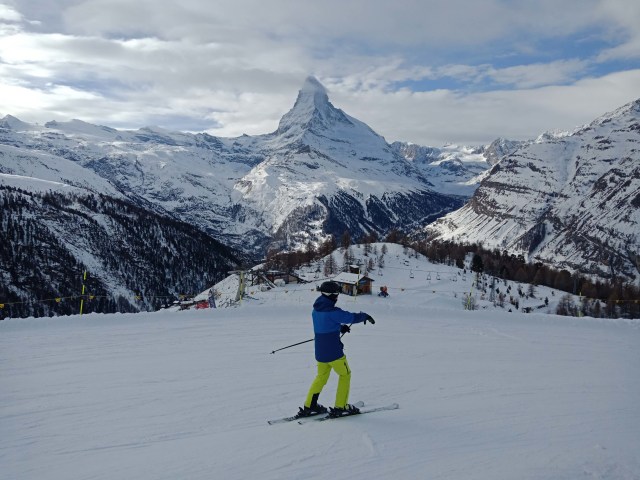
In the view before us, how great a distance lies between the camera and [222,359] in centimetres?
1346

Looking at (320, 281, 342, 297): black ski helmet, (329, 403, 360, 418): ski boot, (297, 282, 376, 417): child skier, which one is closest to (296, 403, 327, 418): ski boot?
(297, 282, 376, 417): child skier

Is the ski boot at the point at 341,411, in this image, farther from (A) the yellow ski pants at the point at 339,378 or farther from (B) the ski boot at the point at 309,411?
(B) the ski boot at the point at 309,411

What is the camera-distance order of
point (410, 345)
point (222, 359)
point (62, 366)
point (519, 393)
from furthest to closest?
point (410, 345)
point (222, 359)
point (62, 366)
point (519, 393)

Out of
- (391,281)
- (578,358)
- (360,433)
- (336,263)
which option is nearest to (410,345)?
(578,358)

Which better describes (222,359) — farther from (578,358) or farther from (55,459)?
(578,358)

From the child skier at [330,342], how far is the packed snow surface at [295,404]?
0.47 metres

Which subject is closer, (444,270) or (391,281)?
(391,281)

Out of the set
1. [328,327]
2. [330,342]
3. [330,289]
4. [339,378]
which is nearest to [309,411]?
[339,378]

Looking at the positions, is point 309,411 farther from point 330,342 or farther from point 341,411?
point 330,342

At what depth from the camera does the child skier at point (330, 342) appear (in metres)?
8.43

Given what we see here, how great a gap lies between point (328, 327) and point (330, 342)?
0.27m

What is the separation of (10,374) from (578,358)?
611 inches

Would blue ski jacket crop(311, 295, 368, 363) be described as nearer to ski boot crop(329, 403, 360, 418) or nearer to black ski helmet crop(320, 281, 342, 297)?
black ski helmet crop(320, 281, 342, 297)

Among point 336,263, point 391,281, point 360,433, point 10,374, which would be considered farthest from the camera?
point 336,263
